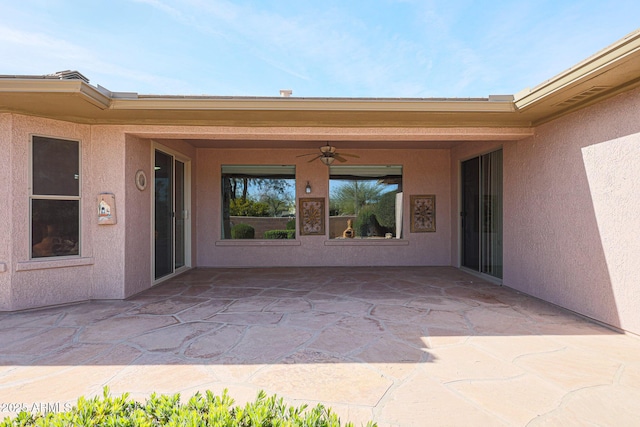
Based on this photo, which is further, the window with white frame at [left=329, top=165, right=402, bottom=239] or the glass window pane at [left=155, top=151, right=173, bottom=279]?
the window with white frame at [left=329, top=165, right=402, bottom=239]

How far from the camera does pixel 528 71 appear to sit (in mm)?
8352

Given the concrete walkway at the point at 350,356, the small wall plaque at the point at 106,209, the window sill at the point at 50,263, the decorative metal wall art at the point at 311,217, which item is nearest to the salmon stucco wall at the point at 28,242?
the window sill at the point at 50,263

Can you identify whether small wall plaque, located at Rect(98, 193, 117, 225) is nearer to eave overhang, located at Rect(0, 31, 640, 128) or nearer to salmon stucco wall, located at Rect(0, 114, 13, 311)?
salmon stucco wall, located at Rect(0, 114, 13, 311)

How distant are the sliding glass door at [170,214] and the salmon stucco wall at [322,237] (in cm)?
59

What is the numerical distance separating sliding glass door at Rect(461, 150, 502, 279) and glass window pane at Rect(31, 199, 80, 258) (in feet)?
23.0

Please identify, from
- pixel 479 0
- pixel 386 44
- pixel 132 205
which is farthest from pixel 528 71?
pixel 132 205

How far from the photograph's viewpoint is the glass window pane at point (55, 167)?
15.0ft

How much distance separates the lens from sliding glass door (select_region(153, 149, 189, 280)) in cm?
614

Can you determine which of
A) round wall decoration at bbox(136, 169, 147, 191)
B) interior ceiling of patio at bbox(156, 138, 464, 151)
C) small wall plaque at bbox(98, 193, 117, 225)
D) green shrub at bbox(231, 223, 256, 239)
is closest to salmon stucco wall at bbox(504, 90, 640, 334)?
interior ceiling of patio at bbox(156, 138, 464, 151)

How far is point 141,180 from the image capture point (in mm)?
5426

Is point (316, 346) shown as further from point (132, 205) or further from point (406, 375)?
point (132, 205)

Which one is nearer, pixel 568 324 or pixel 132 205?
pixel 568 324

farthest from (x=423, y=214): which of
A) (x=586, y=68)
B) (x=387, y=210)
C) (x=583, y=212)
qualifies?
(x=586, y=68)

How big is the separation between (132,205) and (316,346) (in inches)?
148
